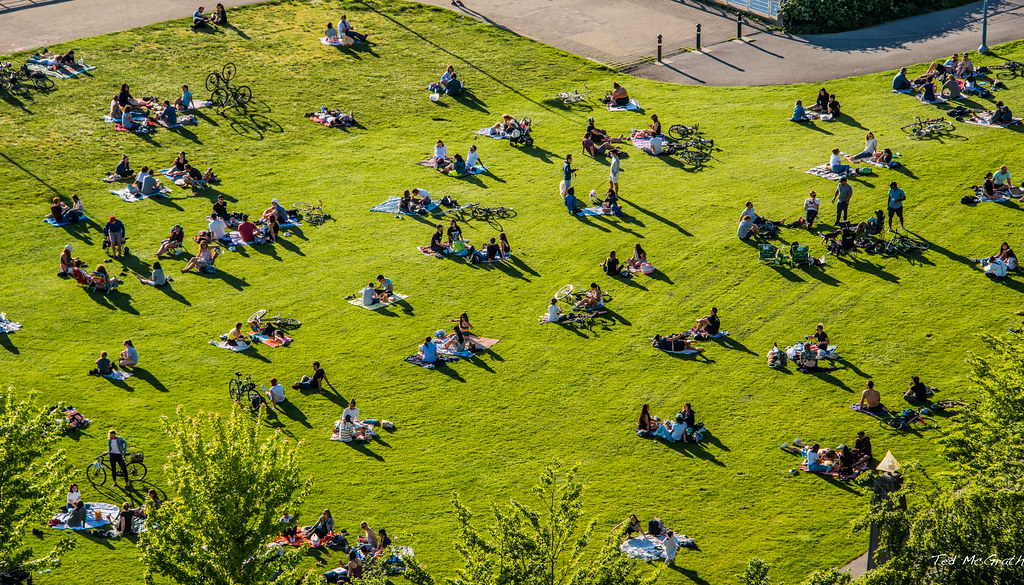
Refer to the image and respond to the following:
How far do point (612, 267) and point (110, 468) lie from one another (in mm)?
19723

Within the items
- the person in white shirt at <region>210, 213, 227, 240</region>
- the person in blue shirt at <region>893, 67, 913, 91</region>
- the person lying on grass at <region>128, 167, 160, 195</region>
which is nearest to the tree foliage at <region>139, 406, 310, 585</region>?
the person in white shirt at <region>210, 213, 227, 240</region>

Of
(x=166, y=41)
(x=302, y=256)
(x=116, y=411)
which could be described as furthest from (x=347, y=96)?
(x=116, y=411)

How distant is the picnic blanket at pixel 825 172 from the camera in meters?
49.7

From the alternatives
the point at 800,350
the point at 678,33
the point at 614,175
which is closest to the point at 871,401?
the point at 800,350

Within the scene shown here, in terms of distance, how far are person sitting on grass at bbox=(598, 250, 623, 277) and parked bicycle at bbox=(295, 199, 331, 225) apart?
13.3 m

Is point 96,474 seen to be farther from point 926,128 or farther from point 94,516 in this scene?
point 926,128

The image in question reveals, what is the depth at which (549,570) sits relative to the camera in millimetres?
21734

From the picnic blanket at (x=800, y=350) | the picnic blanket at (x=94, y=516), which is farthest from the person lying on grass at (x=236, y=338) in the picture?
the picnic blanket at (x=800, y=350)

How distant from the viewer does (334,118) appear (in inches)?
2297

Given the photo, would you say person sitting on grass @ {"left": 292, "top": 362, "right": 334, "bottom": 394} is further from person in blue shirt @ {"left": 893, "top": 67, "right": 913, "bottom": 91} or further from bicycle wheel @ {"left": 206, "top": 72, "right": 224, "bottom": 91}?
person in blue shirt @ {"left": 893, "top": 67, "right": 913, "bottom": 91}

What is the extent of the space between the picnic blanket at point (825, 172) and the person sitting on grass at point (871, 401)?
17203 mm

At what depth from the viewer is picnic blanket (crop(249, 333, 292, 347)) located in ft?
132

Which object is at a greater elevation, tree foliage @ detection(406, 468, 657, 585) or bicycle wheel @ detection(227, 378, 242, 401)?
tree foliage @ detection(406, 468, 657, 585)

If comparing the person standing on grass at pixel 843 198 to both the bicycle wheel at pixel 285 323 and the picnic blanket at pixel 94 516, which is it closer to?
the bicycle wheel at pixel 285 323
